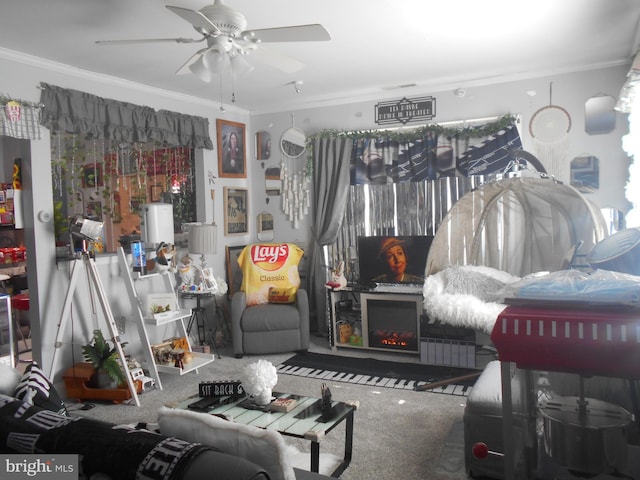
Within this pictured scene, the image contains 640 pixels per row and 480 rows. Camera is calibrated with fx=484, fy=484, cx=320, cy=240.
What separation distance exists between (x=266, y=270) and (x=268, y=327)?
0.61 m

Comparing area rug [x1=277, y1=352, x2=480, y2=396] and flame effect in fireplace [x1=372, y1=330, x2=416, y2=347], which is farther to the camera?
flame effect in fireplace [x1=372, y1=330, x2=416, y2=347]

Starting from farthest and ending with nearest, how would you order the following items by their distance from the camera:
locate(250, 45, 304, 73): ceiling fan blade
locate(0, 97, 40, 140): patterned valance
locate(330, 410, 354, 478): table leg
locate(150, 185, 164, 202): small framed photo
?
locate(150, 185, 164, 202): small framed photo → locate(0, 97, 40, 140): patterned valance → locate(250, 45, 304, 73): ceiling fan blade → locate(330, 410, 354, 478): table leg

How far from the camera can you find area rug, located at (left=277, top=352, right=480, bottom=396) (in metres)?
3.66

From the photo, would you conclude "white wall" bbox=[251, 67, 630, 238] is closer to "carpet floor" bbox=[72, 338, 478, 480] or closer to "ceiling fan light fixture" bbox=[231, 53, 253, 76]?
"carpet floor" bbox=[72, 338, 478, 480]

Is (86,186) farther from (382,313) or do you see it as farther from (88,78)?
(382,313)

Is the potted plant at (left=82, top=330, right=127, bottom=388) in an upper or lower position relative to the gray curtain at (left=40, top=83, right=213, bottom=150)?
lower

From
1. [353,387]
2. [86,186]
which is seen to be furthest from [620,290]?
[86,186]

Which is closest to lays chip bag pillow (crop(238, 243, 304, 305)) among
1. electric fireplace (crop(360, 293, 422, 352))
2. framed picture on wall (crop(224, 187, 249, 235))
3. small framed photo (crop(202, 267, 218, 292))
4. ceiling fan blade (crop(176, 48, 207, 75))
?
small framed photo (crop(202, 267, 218, 292))

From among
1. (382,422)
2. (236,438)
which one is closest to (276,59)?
(236,438)

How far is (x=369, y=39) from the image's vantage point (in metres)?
3.38

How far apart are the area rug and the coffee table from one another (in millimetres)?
1238

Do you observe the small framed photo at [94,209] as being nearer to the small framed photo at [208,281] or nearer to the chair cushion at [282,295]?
the small framed photo at [208,281]

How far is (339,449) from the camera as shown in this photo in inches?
108

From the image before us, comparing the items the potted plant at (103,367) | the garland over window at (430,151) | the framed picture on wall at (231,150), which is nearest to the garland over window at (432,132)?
the garland over window at (430,151)
